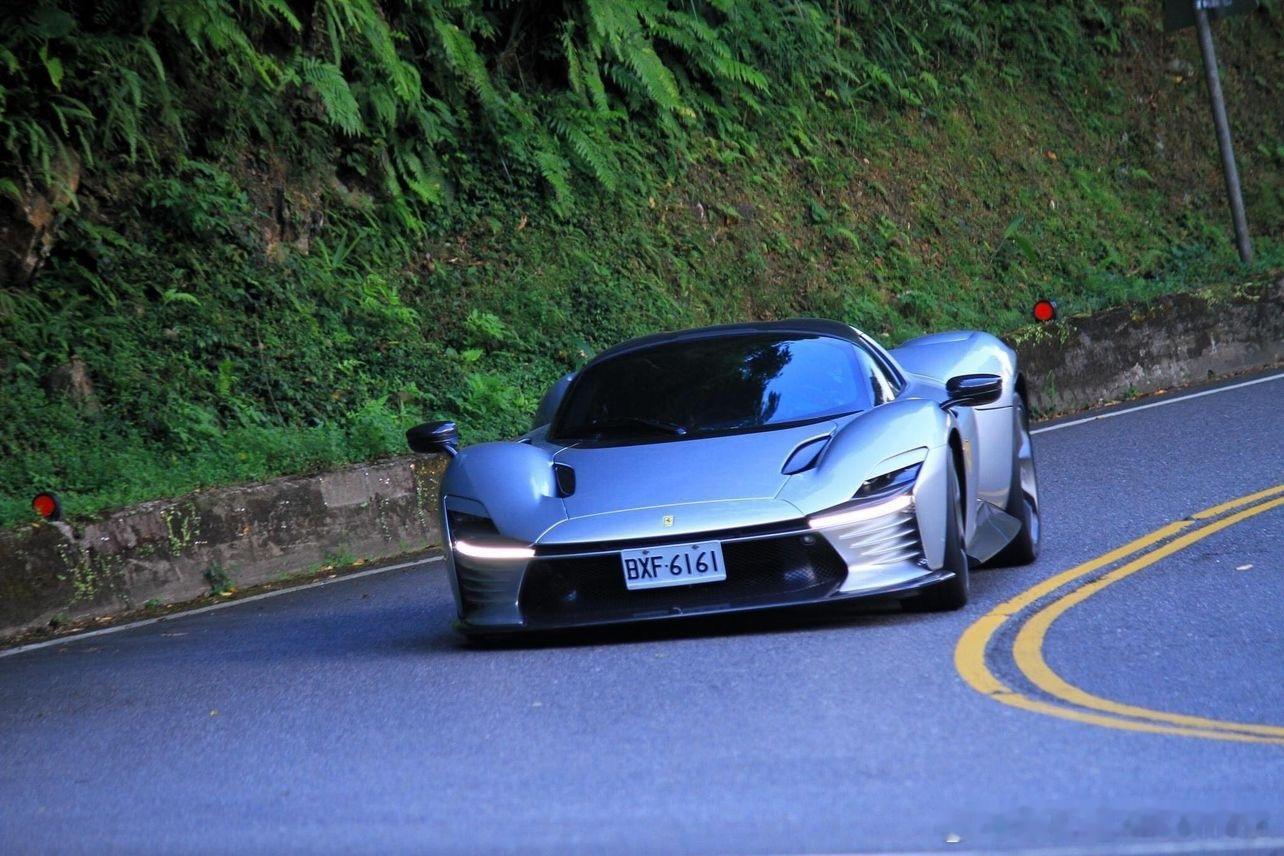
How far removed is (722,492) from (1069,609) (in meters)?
1.58

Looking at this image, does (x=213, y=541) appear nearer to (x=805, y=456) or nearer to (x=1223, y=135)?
(x=805, y=456)

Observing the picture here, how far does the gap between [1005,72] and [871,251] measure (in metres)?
6.02

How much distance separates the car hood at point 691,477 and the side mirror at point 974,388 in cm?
78

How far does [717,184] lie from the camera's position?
66.2 ft

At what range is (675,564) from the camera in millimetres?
6711

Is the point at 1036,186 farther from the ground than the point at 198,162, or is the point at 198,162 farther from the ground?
the point at 198,162

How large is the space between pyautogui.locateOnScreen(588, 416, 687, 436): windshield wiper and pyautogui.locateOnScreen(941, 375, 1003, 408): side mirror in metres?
1.25

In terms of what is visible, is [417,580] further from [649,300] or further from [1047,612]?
[649,300]

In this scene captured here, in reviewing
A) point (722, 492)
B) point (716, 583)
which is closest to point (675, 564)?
point (716, 583)

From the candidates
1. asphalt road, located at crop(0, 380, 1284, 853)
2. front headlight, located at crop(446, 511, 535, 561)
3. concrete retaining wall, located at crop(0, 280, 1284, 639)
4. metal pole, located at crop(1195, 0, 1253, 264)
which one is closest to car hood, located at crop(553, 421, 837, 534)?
front headlight, located at crop(446, 511, 535, 561)

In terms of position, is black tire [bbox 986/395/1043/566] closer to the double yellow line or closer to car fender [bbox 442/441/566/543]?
the double yellow line

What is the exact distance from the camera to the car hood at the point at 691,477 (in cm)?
673

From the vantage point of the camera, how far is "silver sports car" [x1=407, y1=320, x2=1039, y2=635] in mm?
6730

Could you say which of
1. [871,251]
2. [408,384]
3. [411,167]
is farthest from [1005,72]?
[408,384]
